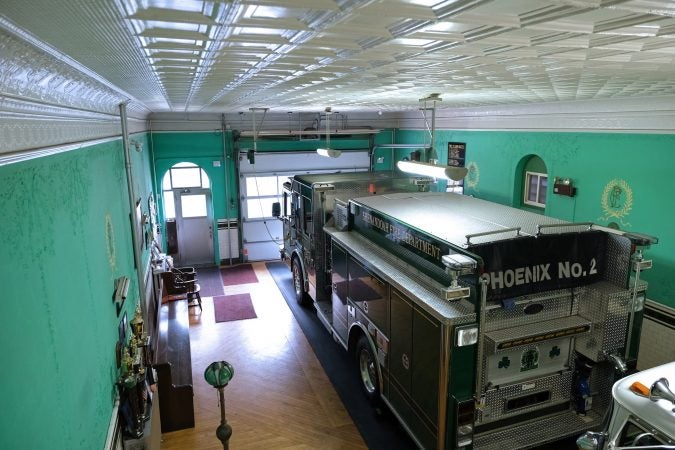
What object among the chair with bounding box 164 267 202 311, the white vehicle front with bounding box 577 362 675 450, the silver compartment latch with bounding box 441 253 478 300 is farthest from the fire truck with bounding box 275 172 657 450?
the chair with bounding box 164 267 202 311

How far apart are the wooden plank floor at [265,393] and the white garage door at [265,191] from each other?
13.5 ft

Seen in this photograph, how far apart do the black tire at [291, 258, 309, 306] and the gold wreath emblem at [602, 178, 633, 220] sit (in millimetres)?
5845

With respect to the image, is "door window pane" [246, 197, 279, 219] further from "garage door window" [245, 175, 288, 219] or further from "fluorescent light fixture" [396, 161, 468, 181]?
"fluorescent light fixture" [396, 161, 468, 181]

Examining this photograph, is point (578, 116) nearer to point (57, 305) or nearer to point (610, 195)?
point (610, 195)

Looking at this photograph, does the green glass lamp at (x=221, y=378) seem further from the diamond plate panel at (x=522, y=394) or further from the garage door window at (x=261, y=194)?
the garage door window at (x=261, y=194)

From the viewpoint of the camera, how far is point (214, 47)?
2879 millimetres

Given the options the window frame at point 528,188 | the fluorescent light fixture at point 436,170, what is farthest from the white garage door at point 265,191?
the fluorescent light fixture at point 436,170

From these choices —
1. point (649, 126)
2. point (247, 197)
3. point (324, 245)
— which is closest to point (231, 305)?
point (324, 245)

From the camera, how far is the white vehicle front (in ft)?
11.5

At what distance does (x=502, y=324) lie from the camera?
4.93 metres

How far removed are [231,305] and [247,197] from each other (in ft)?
13.5

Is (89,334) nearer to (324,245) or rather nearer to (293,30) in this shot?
(293,30)

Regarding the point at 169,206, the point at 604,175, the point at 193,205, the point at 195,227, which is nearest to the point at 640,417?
the point at 604,175

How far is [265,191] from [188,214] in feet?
7.55
